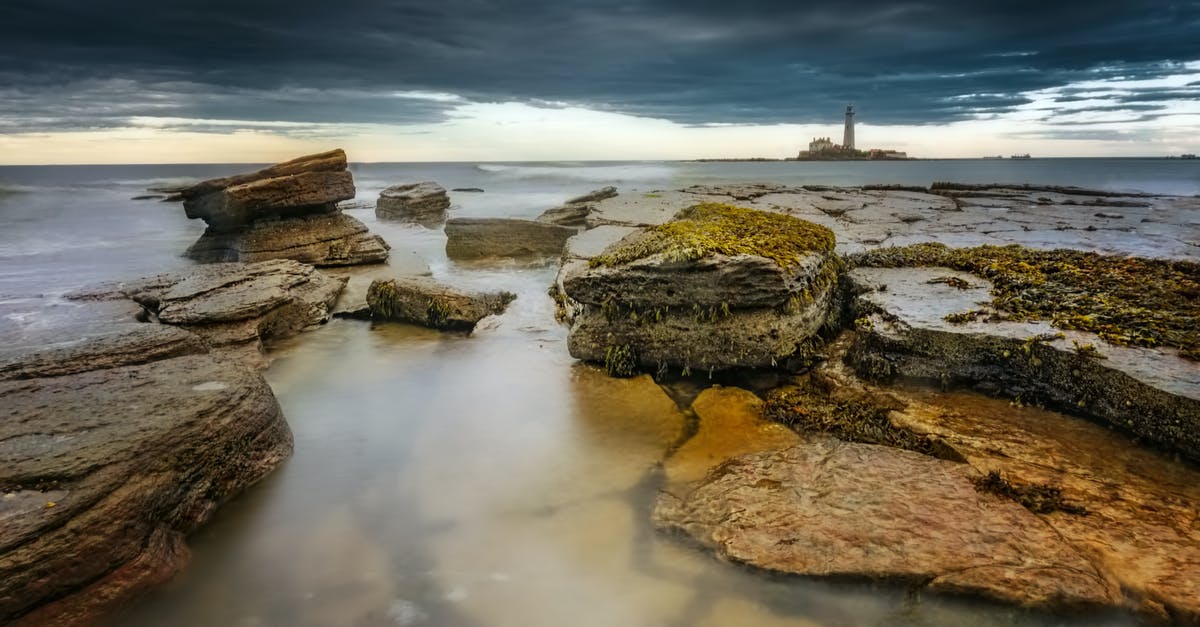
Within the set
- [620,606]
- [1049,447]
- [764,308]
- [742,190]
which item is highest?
[742,190]

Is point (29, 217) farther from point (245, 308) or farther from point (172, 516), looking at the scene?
point (172, 516)

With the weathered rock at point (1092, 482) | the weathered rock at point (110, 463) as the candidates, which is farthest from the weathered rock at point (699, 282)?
the weathered rock at point (110, 463)

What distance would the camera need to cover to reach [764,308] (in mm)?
4824

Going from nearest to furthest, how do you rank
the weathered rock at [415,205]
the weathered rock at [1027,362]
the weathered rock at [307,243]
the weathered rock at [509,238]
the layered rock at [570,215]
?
the weathered rock at [1027,362], the weathered rock at [307,243], the weathered rock at [509,238], the layered rock at [570,215], the weathered rock at [415,205]

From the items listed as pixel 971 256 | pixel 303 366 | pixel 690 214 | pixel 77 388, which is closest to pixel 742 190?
pixel 690 214

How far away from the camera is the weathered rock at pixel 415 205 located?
21.1 meters

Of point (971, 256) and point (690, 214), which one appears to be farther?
point (690, 214)

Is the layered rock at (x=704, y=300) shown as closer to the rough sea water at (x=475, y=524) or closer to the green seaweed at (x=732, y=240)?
the green seaweed at (x=732, y=240)

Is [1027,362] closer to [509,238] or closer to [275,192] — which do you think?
[509,238]

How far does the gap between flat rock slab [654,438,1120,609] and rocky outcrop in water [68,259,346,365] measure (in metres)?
5.10

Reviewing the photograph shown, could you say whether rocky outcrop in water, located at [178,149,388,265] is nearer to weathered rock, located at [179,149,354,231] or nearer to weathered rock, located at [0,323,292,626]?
weathered rock, located at [179,149,354,231]

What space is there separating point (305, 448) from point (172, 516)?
1119mm

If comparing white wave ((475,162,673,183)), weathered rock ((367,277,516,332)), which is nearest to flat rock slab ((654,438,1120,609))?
weathered rock ((367,277,516,332))

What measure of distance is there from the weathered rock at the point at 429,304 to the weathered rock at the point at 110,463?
2.94m
